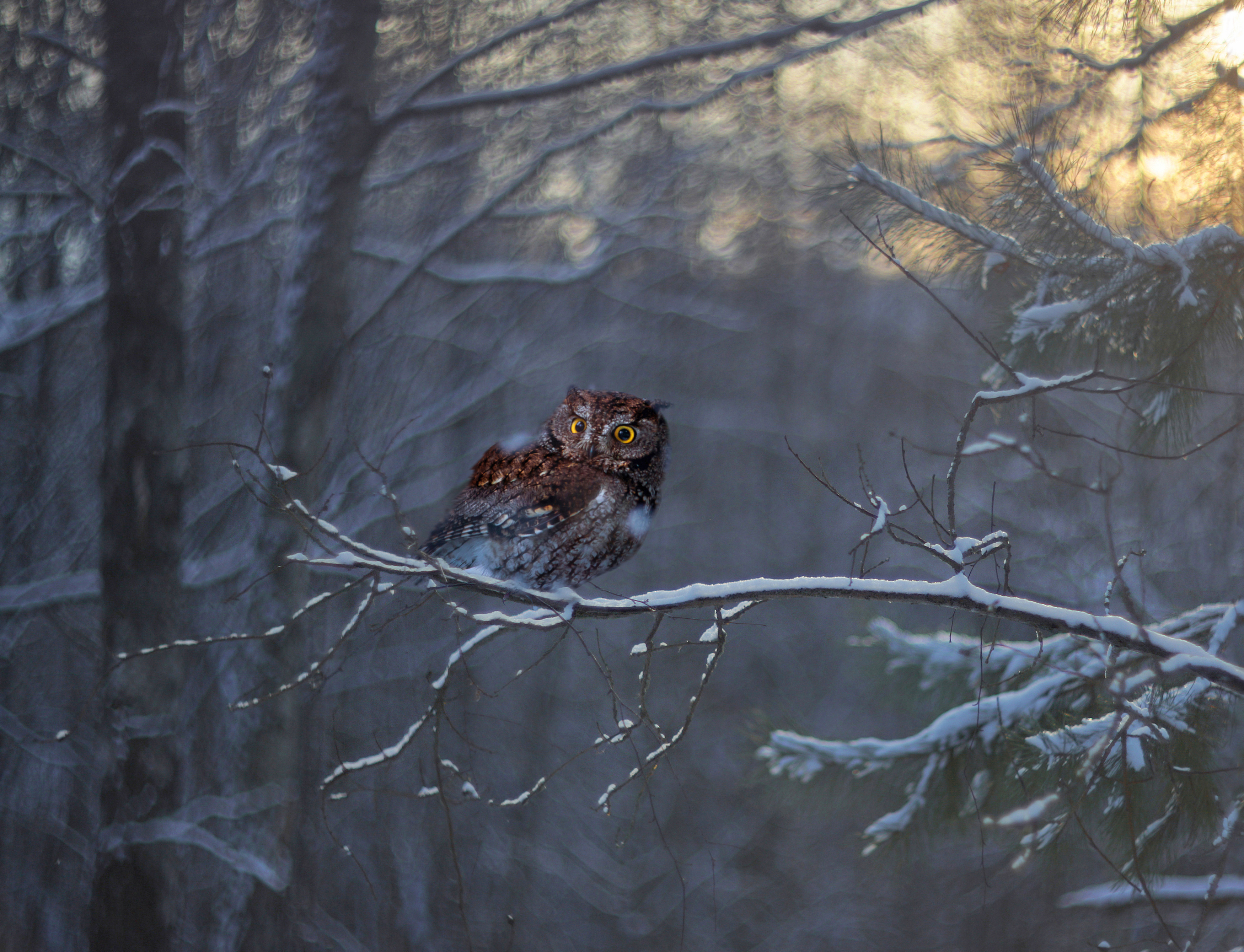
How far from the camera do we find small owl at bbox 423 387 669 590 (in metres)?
1.04

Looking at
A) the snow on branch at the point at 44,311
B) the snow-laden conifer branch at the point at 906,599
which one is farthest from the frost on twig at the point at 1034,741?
the snow on branch at the point at 44,311

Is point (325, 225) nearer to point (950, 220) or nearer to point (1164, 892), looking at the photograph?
point (950, 220)

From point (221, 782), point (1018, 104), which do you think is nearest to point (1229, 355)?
point (1018, 104)

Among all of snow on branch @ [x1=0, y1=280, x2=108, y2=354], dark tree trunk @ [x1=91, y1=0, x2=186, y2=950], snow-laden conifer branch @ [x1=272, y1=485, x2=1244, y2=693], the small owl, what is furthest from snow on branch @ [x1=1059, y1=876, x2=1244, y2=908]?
snow on branch @ [x1=0, y1=280, x2=108, y2=354]

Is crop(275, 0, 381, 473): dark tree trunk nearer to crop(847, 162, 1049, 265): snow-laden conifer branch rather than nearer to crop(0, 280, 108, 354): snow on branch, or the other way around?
crop(0, 280, 108, 354): snow on branch

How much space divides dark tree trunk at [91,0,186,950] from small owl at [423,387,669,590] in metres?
1.01

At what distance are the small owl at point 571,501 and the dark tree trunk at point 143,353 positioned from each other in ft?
3.33

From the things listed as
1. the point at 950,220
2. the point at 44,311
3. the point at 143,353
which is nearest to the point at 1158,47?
the point at 950,220

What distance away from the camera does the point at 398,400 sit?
177 centimetres

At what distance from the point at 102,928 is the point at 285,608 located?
2.57 feet

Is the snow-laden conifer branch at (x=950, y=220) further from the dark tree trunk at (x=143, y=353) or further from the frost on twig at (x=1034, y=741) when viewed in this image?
the dark tree trunk at (x=143, y=353)

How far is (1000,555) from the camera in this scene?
1984mm

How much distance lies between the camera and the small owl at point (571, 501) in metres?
1.04

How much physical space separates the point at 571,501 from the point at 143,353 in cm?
131
